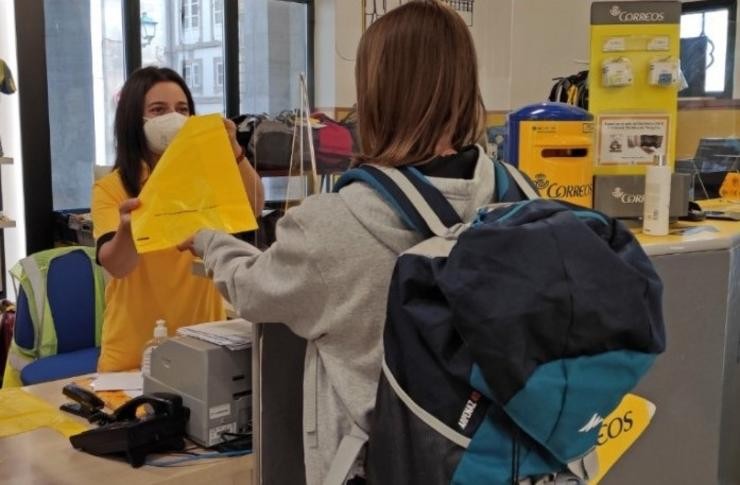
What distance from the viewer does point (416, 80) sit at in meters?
1.17

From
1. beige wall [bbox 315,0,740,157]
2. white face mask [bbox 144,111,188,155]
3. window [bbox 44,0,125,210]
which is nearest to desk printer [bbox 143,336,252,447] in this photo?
white face mask [bbox 144,111,188,155]

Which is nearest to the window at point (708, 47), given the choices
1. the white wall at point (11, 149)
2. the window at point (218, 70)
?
the window at point (218, 70)

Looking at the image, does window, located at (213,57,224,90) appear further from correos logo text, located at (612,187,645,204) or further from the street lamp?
correos logo text, located at (612,187,645,204)

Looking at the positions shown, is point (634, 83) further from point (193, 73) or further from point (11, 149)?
point (193, 73)

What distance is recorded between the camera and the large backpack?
91 centimetres

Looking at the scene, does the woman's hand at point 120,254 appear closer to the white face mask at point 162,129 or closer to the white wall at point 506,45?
the white face mask at point 162,129

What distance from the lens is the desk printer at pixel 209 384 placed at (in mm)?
1419

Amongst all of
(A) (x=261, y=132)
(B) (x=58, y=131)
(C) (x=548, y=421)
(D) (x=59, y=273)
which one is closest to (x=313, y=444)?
(C) (x=548, y=421)

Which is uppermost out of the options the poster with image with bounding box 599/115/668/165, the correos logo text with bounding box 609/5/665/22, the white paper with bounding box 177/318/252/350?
the correos logo text with bounding box 609/5/665/22

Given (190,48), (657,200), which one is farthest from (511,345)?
(190,48)

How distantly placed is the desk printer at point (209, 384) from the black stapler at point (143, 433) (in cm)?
3

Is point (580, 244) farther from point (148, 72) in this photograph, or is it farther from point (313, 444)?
point (148, 72)

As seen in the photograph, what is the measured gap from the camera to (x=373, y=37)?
119cm

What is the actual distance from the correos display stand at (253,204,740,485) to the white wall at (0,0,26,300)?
3.05m
